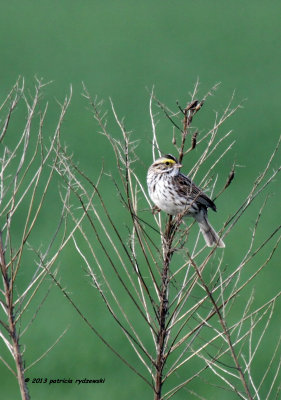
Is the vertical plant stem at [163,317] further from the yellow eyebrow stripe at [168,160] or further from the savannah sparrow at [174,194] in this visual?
the yellow eyebrow stripe at [168,160]

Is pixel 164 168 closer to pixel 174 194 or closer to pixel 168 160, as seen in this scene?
pixel 168 160

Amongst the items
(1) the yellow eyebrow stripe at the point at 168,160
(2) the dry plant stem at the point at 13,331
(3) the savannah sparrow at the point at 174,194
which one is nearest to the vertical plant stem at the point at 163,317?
(2) the dry plant stem at the point at 13,331

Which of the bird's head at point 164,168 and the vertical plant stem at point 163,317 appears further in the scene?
the bird's head at point 164,168

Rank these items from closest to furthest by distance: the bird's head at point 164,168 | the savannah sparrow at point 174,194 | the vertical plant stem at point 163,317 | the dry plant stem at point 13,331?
the dry plant stem at point 13,331 → the vertical plant stem at point 163,317 → the savannah sparrow at point 174,194 → the bird's head at point 164,168

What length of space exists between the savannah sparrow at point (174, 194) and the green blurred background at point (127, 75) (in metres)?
2.98

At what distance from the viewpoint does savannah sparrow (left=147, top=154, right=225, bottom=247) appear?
657cm

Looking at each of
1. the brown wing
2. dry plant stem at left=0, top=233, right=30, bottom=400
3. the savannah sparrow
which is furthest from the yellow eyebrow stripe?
dry plant stem at left=0, top=233, right=30, bottom=400

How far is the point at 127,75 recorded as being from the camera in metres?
15.7

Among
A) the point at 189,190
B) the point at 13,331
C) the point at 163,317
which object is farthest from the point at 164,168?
the point at 13,331

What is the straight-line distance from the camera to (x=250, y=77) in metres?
15.9

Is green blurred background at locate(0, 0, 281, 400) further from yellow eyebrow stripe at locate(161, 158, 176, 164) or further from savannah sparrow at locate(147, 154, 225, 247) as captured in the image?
yellow eyebrow stripe at locate(161, 158, 176, 164)

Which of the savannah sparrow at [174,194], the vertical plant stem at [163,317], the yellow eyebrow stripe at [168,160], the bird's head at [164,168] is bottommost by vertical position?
the vertical plant stem at [163,317]

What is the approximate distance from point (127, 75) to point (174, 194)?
9.34 metres

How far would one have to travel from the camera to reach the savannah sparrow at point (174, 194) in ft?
21.6
